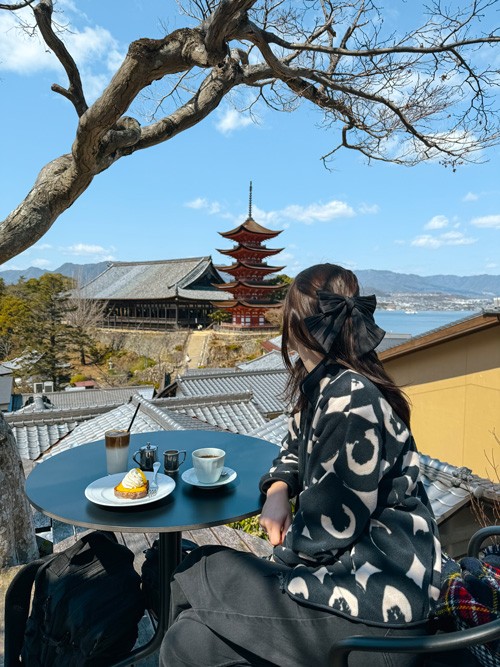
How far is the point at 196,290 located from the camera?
3009 cm

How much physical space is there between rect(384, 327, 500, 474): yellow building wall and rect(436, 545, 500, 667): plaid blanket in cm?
542

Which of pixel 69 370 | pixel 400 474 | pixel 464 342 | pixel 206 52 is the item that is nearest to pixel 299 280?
pixel 400 474

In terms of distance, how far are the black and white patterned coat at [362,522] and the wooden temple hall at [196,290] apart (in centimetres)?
2355

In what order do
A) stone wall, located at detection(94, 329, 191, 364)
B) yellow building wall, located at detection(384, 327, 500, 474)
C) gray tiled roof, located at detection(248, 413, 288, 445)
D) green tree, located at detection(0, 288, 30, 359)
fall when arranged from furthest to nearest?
stone wall, located at detection(94, 329, 191, 364)
green tree, located at detection(0, 288, 30, 359)
gray tiled roof, located at detection(248, 413, 288, 445)
yellow building wall, located at detection(384, 327, 500, 474)

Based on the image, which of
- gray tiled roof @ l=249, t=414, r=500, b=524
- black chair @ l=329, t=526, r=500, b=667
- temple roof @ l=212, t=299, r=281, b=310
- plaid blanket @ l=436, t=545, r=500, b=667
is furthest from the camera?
temple roof @ l=212, t=299, r=281, b=310

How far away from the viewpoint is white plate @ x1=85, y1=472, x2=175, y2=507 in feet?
4.37

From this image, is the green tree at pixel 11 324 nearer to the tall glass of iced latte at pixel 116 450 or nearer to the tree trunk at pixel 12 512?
the tree trunk at pixel 12 512

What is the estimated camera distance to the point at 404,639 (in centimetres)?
84

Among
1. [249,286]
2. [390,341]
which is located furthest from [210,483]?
[249,286]

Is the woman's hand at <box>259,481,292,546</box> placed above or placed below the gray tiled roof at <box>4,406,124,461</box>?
above

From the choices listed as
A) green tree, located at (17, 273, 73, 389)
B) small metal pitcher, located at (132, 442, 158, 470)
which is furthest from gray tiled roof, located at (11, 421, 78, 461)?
green tree, located at (17, 273, 73, 389)

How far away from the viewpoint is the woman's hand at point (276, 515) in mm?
1278

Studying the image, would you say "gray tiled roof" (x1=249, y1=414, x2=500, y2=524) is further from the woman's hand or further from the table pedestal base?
the woman's hand

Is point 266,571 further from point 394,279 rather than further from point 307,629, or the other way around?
point 394,279
